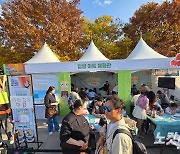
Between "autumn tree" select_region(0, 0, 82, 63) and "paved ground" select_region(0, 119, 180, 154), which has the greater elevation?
"autumn tree" select_region(0, 0, 82, 63)

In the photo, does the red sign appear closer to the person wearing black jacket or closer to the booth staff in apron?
the person wearing black jacket

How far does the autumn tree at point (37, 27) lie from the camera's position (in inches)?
512

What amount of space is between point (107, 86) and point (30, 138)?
7.58 m

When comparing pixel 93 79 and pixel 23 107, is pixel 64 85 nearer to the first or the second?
pixel 23 107

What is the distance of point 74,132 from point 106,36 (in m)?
18.1

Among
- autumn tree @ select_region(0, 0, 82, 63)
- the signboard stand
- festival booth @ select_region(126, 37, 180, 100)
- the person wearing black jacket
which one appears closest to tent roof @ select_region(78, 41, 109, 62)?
festival booth @ select_region(126, 37, 180, 100)

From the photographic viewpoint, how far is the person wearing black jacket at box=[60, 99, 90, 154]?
226cm

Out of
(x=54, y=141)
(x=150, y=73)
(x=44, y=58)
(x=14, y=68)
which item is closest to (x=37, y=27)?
(x=44, y=58)

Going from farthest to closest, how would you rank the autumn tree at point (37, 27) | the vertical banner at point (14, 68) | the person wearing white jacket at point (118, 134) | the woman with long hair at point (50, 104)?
1. the autumn tree at point (37, 27)
2. the vertical banner at point (14, 68)
3. the woman with long hair at point (50, 104)
4. the person wearing white jacket at point (118, 134)

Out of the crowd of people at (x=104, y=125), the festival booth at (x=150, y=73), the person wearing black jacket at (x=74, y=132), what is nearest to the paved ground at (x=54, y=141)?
the crowd of people at (x=104, y=125)

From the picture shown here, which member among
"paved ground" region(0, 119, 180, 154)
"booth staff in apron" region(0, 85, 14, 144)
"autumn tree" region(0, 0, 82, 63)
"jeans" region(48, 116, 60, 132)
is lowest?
"paved ground" region(0, 119, 180, 154)

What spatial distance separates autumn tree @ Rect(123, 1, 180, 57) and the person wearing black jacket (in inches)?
620

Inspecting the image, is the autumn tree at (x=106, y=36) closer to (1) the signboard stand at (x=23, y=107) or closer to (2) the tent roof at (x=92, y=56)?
(2) the tent roof at (x=92, y=56)

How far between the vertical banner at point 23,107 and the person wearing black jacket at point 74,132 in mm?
1947
